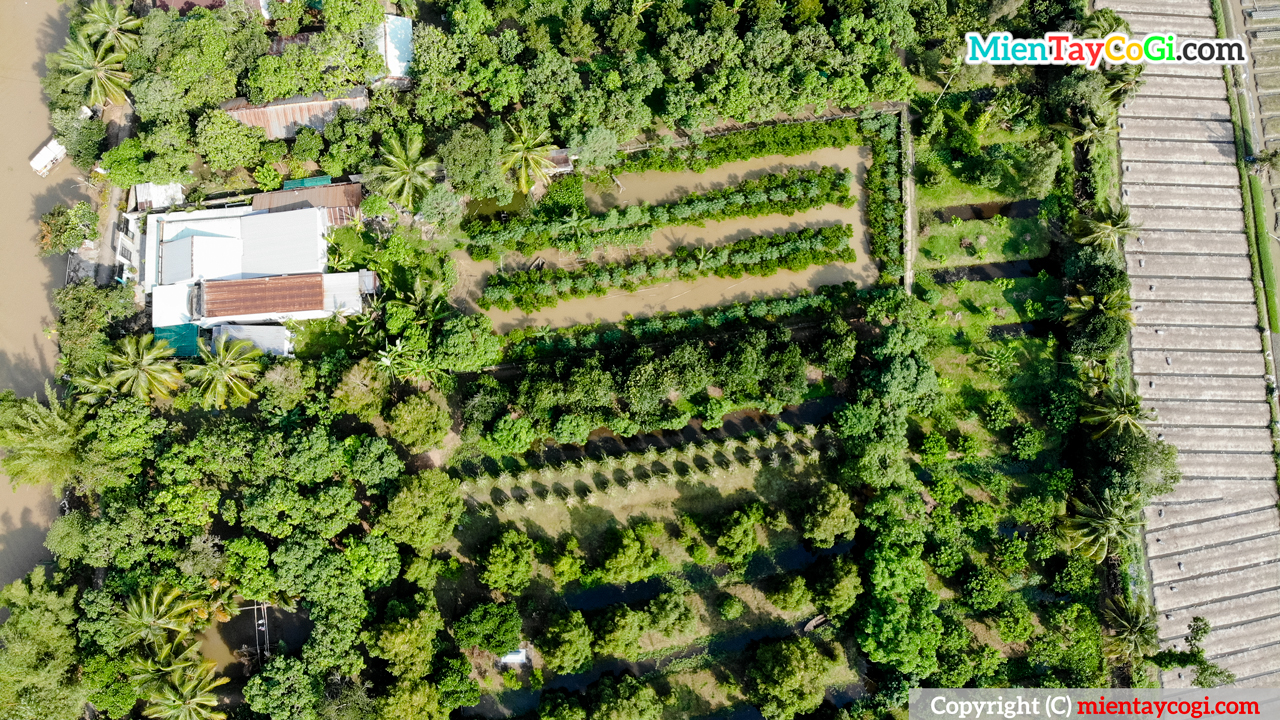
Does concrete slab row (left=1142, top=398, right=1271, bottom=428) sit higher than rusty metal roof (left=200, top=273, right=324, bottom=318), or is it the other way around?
rusty metal roof (left=200, top=273, right=324, bottom=318)

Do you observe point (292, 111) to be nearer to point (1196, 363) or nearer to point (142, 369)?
point (142, 369)

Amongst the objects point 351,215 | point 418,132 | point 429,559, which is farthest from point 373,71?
point 429,559

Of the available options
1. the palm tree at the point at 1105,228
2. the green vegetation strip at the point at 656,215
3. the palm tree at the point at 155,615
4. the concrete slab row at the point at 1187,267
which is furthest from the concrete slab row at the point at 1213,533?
the palm tree at the point at 155,615

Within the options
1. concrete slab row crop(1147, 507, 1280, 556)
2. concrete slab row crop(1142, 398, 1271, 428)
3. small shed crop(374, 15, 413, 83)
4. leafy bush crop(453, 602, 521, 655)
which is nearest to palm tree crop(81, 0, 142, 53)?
small shed crop(374, 15, 413, 83)

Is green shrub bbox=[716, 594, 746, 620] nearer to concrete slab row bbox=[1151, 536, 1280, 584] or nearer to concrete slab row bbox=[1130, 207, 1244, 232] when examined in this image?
concrete slab row bbox=[1151, 536, 1280, 584]

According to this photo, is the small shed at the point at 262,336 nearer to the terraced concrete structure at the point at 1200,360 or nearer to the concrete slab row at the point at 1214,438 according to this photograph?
the terraced concrete structure at the point at 1200,360
